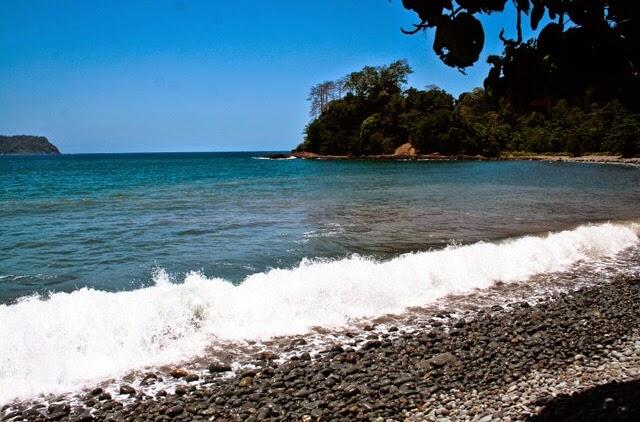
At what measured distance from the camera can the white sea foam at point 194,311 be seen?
619 centimetres

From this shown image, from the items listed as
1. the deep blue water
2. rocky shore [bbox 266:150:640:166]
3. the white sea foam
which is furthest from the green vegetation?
the white sea foam

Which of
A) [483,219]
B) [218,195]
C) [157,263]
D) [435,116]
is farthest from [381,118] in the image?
[157,263]

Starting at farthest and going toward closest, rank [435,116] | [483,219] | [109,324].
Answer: [435,116] → [483,219] → [109,324]

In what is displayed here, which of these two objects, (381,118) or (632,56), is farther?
(381,118)

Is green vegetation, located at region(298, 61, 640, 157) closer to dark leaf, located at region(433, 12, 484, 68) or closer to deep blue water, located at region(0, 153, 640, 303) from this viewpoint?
deep blue water, located at region(0, 153, 640, 303)

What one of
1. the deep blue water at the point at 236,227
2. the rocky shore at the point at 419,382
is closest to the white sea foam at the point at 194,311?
the rocky shore at the point at 419,382

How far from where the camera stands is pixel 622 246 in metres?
13.5

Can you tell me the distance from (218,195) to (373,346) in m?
26.0

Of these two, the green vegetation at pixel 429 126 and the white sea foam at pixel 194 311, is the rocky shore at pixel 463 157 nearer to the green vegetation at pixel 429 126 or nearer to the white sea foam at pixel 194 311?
the green vegetation at pixel 429 126

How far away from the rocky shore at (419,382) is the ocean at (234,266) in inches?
35.2

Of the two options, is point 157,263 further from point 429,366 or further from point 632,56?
point 632,56

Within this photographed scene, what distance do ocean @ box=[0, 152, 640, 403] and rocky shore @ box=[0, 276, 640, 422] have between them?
0.89 metres

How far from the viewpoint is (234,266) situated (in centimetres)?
1190

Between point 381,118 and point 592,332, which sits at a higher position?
point 381,118
